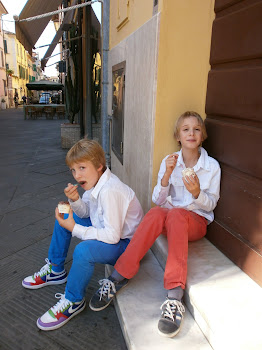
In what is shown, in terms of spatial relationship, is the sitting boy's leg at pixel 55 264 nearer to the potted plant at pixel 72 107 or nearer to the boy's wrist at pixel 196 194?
the boy's wrist at pixel 196 194

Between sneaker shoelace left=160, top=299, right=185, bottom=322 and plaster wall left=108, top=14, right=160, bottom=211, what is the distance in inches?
42.8

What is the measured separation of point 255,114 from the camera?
6.25 ft

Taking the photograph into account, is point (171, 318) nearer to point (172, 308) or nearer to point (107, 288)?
point (172, 308)

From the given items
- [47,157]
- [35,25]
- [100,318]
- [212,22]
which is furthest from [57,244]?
[35,25]

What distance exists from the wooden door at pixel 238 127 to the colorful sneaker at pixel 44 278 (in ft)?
3.99

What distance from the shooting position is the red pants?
183 centimetres

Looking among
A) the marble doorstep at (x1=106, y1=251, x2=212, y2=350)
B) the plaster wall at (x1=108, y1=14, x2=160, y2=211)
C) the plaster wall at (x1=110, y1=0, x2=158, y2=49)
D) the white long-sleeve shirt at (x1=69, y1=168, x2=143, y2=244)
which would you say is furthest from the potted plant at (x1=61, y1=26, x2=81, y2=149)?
the marble doorstep at (x1=106, y1=251, x2=212, y2=350)

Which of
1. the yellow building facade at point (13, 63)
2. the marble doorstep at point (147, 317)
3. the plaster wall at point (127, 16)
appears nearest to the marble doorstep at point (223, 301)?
the marble doorstep at point (147, 317)

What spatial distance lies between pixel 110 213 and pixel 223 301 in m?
0.83

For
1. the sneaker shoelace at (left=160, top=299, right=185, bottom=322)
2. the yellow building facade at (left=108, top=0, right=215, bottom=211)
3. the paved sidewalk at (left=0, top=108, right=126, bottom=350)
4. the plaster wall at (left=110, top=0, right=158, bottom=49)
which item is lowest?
the paved sidewalk at (left=0, top=108, right=126, bottom=350)

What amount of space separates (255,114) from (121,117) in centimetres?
241

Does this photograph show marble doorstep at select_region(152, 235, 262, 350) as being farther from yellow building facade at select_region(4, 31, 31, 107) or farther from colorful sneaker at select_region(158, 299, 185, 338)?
yellow building facade at select_region(4, 31, 31, 107)

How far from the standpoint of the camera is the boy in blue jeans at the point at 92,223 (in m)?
1.95

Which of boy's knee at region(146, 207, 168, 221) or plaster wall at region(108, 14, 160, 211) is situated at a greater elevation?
plaster wall at region(108, 14, 160, 211)
